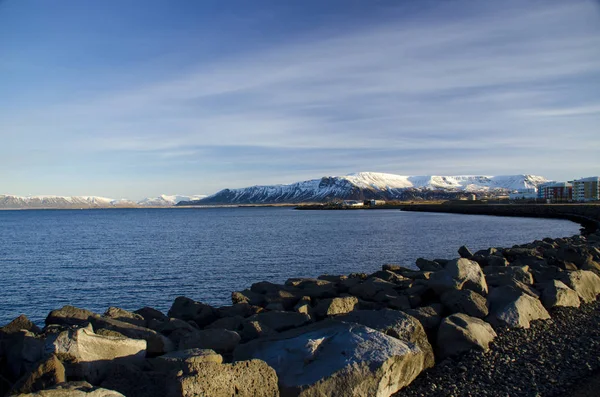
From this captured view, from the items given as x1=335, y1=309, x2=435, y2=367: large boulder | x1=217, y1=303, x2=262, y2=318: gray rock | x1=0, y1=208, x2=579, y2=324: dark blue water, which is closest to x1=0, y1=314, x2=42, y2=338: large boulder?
x1=217, y1=303, x2=262, y2=318: gray rock

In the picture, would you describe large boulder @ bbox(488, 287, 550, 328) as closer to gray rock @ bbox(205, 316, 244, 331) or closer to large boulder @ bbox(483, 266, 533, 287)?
large boulder @ bbox(483, 266, 533, 287)

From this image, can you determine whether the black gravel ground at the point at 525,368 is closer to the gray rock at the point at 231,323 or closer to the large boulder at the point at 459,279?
the large boulder at the point at 459,279

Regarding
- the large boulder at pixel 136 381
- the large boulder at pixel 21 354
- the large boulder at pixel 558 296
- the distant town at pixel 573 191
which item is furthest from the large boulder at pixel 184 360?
the distant town at pixel 573 191

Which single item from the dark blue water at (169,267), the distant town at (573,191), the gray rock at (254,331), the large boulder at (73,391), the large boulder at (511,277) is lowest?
the dark blue water at (169,267)

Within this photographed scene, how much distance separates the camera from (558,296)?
10.8m

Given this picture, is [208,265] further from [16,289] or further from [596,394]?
[596,394]

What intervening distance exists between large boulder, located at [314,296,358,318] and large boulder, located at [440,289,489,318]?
6.36 feet

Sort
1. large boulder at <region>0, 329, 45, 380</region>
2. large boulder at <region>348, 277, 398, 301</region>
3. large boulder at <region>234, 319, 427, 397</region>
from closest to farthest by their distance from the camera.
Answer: large boulder at <region>234, 319, 427, 397</region> < large boulder at <region>0, 329, 45, 380</region> < large boulder at <region>348, 277, 398, 301</region>

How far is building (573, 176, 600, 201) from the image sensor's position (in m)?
134

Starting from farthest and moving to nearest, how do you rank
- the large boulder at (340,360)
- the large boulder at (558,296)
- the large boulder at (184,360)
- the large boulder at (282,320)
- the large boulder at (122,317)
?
the large boulder at (558,296) < the large boulder at (122,317) < the large boulder at (282,320) < the large boulder at (340,360) < the large boulder at (184,360)

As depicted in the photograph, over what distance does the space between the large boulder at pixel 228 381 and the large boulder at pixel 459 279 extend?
20.5ft

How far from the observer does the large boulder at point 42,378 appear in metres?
5.46

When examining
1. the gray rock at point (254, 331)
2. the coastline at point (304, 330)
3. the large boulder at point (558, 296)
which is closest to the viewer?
the coastline at point (304, 330)

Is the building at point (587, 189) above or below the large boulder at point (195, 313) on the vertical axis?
above
